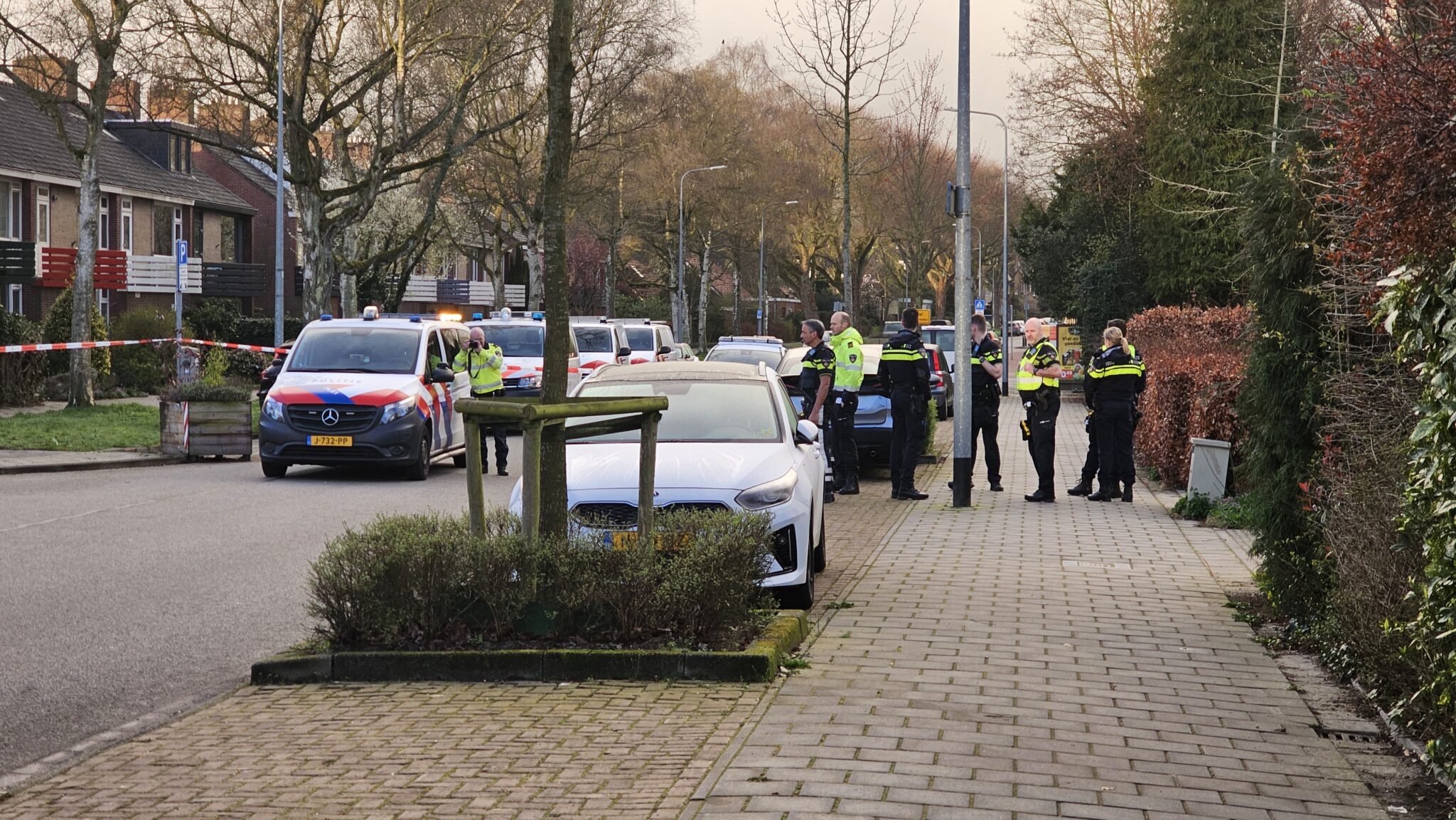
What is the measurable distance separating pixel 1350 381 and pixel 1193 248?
31841 mm

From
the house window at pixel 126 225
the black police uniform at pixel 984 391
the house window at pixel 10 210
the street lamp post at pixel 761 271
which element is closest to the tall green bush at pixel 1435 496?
the black police uniform at pixel 984 391

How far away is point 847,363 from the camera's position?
51.4ft

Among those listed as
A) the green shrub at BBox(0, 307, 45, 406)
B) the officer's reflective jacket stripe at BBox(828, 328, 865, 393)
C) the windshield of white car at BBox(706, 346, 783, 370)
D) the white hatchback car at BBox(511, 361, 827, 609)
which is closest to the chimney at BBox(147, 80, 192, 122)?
the green shrub at BBox(0, 307, 45, 406)

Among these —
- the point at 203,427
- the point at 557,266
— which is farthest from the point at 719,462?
the point at 203,427

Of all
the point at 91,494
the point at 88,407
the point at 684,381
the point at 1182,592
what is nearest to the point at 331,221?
the point at 88,407

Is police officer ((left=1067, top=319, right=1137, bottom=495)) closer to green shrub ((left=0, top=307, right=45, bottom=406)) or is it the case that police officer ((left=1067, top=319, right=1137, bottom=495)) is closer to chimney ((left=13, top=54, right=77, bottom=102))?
chimney ((left=13, top=54, right=77, bottom=102))

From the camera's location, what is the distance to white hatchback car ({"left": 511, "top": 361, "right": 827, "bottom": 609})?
27.7 feet

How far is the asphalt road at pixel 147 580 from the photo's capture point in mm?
6852

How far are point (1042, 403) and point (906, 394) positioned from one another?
142 centimetres

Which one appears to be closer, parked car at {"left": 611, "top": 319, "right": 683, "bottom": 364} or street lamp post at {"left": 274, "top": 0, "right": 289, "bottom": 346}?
street lamp post at {"left": 274, "top": 0, "right": 289, "bottom": 346}

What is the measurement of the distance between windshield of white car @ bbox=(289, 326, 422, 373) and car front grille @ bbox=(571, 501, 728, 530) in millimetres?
9592

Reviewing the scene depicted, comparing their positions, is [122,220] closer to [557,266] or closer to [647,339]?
[647,339]

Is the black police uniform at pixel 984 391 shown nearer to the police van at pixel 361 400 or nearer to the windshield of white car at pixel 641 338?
the police van at pixel 361 400

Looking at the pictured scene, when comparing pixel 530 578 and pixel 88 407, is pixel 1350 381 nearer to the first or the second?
pixel 530 578
